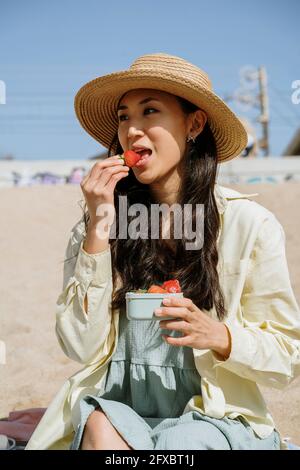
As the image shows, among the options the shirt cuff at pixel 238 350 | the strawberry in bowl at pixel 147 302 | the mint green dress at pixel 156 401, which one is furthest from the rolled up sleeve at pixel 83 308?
the shirt cuff at pixel 238 350

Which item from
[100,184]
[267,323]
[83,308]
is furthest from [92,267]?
[267,323]

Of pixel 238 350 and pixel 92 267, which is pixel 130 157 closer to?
pixel 92 267

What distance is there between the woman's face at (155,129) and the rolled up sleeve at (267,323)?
21.5 inches

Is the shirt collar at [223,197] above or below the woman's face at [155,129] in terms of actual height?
below

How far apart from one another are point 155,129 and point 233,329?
98 centimetres

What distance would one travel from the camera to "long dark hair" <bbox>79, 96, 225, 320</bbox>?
267 cm

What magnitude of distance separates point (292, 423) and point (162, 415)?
196 cm

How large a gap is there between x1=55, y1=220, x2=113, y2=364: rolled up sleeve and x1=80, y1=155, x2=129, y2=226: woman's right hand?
0.19 meters

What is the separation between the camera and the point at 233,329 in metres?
2.40

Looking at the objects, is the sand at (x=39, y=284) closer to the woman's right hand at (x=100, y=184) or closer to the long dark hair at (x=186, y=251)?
the long dark hair at (x=186, y=251)

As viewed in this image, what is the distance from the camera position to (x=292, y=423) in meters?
4.28

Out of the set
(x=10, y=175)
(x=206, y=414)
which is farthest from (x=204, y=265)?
(x=10, y=175)

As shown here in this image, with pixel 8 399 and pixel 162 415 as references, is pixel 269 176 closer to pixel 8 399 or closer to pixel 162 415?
pixel 8 399

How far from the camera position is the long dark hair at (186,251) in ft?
8.77
